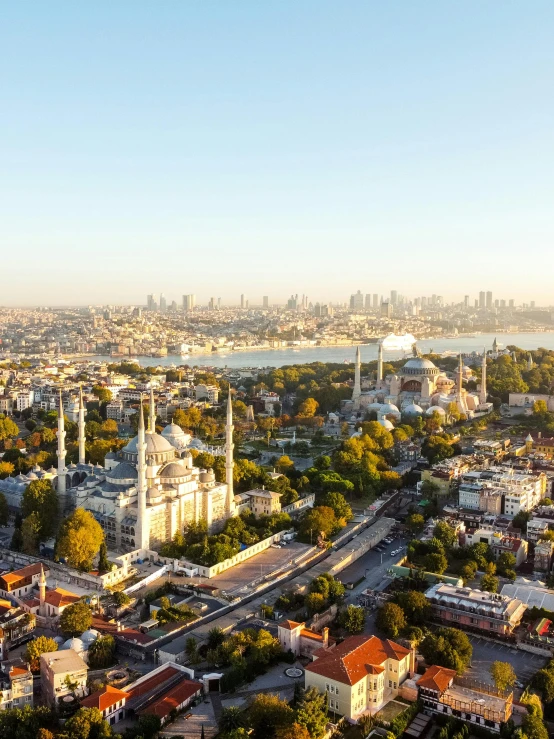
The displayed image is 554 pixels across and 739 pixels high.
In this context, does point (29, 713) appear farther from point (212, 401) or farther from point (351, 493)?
point (212, 401)

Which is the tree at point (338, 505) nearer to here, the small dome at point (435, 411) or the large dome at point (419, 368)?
the small dome at point (435, 411)

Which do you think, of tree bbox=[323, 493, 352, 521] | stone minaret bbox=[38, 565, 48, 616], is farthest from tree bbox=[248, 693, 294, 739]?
tree bbox=[323, 493, 352, 521]

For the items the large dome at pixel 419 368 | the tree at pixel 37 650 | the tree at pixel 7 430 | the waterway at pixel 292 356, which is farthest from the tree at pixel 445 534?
the waterway at pixel 292 356

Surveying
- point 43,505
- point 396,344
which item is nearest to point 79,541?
point 43,505

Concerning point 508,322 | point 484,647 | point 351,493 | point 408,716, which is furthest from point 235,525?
point 508,322

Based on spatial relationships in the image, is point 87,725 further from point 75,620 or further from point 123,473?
point 123,473
